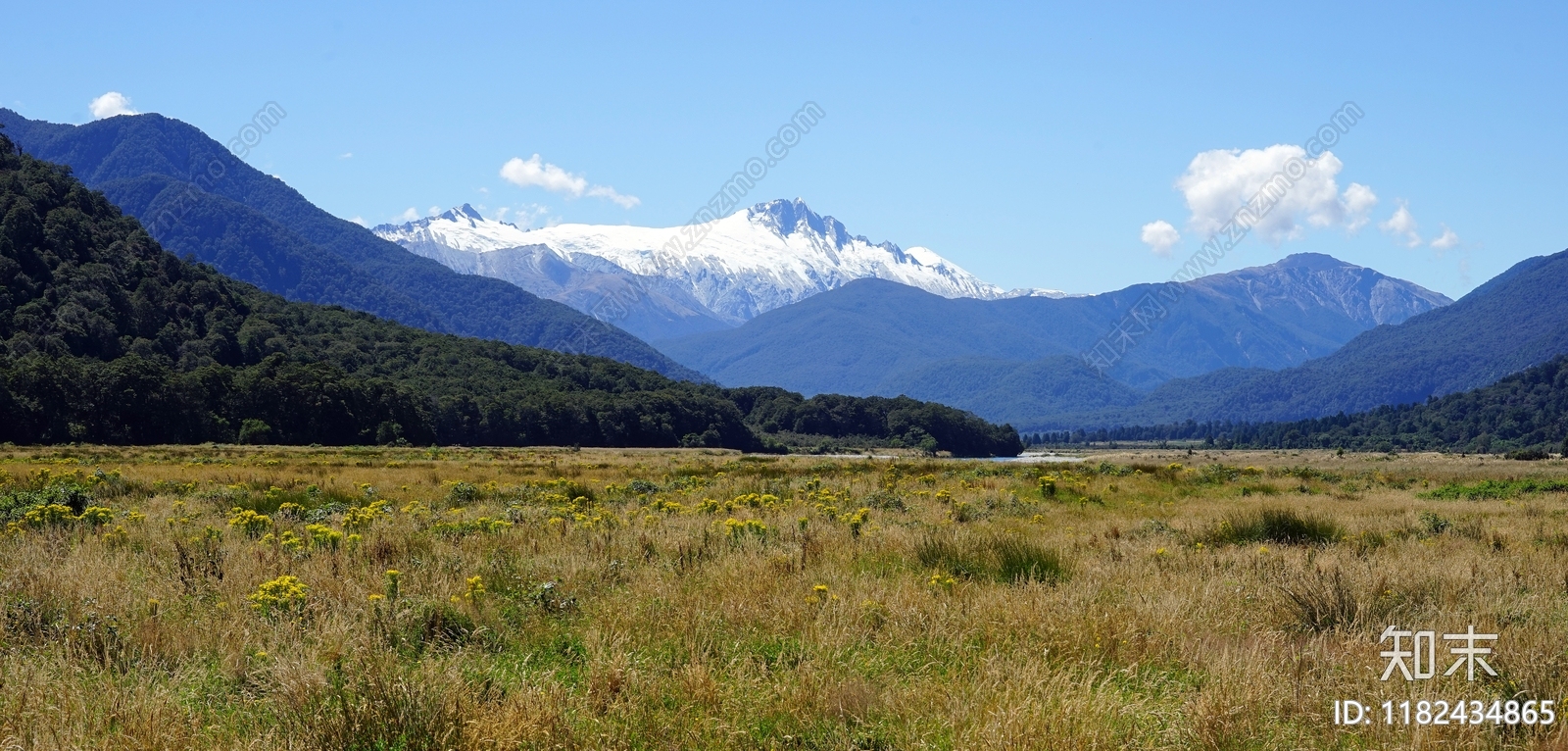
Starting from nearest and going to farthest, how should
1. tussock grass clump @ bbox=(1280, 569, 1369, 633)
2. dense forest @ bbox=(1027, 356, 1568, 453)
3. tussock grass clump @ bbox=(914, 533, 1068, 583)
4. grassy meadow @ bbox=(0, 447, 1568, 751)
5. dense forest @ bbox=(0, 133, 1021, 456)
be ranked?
grassy meadow @ bbox=(0, 447, 1568, 751), tussock grass clump @ bbox=(1280, 569, 1369, 633), tussock grass clump @ bbox=(914, 533, 1068, 583), dense forest @ bbox=(0, 133, 1021, 456), dense forest @ bbox=(1027, 356, 1568, 453)

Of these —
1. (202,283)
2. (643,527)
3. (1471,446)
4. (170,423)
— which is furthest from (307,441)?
(1471,446)

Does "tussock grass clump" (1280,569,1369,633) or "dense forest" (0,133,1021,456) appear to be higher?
"dense forest" (0,133,1021,456)

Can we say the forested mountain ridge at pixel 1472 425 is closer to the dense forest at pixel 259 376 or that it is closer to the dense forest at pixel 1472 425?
the dense forest at pixel 1472 425

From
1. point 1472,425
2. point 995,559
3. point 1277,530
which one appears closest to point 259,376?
point 1277,530

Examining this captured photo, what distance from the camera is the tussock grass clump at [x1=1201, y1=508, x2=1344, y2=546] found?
42.0 feet

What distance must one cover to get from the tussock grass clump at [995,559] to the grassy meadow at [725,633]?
0.04m

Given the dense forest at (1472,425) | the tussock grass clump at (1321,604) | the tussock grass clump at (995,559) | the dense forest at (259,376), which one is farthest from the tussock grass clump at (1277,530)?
the dense forest at (1472,425)

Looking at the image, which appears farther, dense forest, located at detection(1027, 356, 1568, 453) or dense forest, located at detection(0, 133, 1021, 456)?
dense forest, located at detection(1027, 356, 1568, 453)

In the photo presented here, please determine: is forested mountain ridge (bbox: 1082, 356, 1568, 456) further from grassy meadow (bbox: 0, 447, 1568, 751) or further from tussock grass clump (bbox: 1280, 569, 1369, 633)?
tussock grass clump (bbox: 1280, 569, 1369, 633)

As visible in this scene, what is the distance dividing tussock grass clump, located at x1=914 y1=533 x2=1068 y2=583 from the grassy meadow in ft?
0.14

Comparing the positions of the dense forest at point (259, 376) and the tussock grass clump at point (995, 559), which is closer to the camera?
the tussock grass clump at point (995, 559)

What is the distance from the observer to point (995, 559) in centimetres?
928

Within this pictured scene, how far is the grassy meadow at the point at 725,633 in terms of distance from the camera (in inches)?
187

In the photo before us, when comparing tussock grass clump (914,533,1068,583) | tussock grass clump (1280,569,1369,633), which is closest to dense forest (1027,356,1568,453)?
tussock grass clump (914,533,1068,583)
